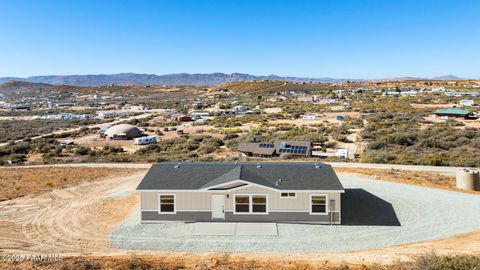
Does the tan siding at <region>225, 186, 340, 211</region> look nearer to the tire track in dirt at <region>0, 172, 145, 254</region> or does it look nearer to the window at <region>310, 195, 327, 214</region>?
the window at <region>310, 195, 327, 214</region>

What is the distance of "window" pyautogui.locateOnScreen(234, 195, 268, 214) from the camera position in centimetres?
1923

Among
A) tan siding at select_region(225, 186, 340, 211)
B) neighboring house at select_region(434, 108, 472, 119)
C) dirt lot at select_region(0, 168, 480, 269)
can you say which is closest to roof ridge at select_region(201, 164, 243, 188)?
tan siding at select_region(225, 186, 340, 211)

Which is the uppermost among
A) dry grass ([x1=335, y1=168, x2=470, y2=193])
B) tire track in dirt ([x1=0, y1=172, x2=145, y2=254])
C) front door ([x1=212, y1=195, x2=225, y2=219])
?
front door ([x1=212, y1=195, x2=225, y2=219])

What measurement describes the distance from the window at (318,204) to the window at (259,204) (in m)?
2.34

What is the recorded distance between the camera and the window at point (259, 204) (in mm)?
19203

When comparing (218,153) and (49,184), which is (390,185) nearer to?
(218,153)

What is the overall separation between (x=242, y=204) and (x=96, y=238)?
23.3ft

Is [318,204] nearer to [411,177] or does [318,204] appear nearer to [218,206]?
[218,206]

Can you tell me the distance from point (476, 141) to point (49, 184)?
4125 cm

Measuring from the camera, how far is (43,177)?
102 ft

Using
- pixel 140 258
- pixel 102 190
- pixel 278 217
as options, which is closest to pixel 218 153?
pixel 102 190

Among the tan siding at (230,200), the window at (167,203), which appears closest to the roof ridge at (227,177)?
the tan siding at (230,200)

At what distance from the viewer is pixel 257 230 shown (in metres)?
18.2

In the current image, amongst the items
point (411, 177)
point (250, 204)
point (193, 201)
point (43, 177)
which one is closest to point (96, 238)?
point (193, 201)
